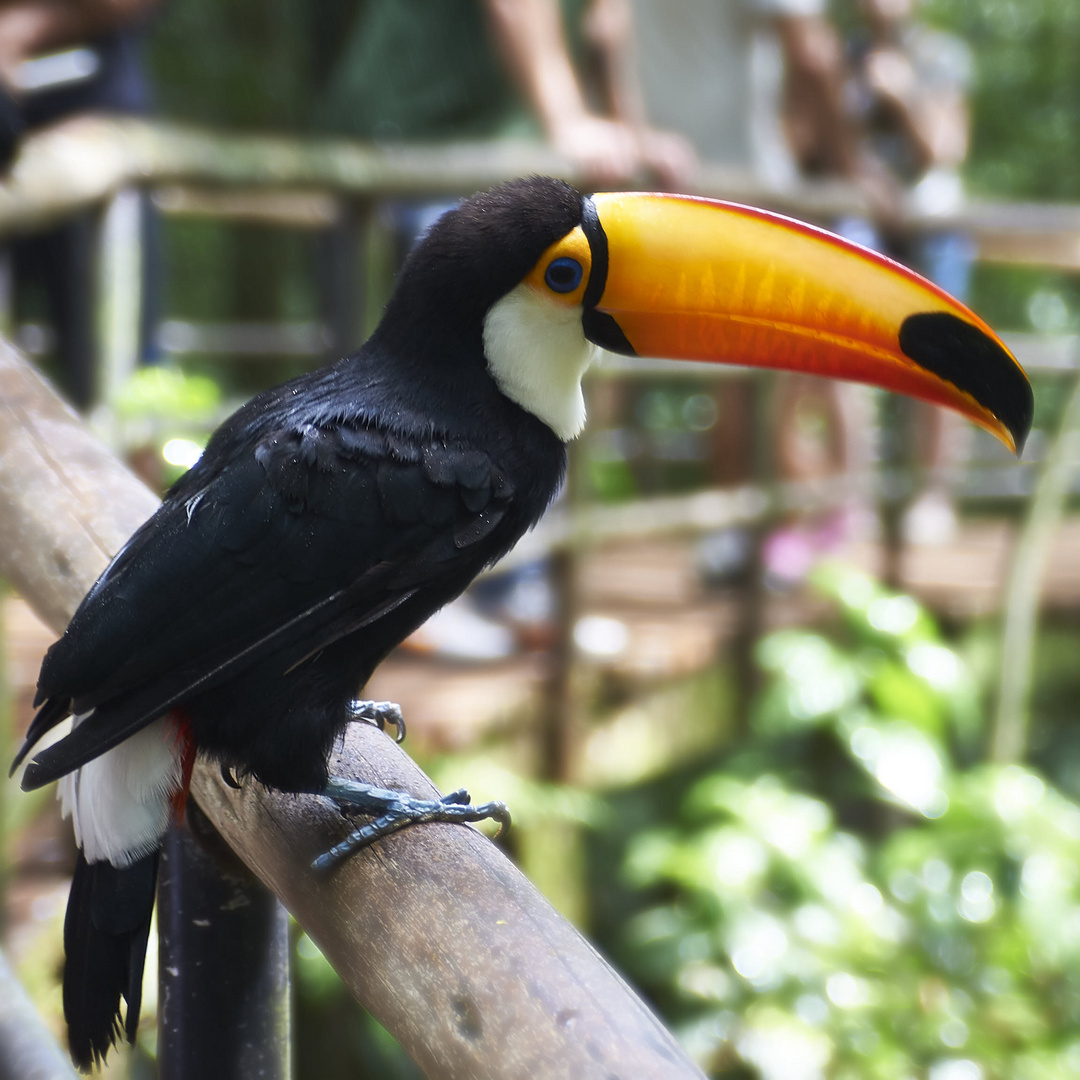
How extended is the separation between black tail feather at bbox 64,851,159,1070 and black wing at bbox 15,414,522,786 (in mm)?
141

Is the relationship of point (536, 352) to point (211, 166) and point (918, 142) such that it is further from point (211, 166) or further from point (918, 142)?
point (918, 142)

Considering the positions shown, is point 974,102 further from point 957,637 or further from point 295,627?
point 295,627

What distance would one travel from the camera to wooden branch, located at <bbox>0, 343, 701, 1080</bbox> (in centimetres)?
78

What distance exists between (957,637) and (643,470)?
1.46m

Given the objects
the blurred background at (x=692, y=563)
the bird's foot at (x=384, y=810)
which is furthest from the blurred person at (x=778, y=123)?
the bird's foot at (x=384, y=810)

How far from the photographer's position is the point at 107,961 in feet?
3.91

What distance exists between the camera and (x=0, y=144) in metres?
1.80

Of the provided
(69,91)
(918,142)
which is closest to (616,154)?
(69,91)

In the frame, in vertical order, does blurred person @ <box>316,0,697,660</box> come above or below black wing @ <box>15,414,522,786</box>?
below

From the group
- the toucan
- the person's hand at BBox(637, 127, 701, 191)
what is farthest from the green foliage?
the toucan

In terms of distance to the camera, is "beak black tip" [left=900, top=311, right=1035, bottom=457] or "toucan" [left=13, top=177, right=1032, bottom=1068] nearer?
"toucan" [left=13, top=177, right=1032, bottom=1068]

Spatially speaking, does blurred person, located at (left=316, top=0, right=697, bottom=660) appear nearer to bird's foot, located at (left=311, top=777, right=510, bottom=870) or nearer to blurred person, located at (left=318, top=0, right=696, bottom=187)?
blurred person, located at (left=318, top=0, right=696, bottom=187)

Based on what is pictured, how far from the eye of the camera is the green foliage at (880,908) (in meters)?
2.49

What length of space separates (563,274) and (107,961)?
806 mm
